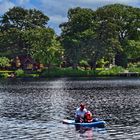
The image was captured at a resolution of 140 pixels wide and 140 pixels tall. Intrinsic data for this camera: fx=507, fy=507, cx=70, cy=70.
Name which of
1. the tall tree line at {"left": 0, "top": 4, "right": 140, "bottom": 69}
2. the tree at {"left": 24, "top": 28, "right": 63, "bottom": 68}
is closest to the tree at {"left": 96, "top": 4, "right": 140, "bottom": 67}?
the tall tree line at {"left": 0, "top": 4, "right": 140, "bottom": 69}

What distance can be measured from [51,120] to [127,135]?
12977 millimetres

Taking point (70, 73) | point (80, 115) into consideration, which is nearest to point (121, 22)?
point (70, 73)

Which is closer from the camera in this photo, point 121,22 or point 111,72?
point 111,72

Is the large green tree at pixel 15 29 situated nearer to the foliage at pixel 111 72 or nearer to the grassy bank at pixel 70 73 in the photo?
the grassy bank at pixel 70 73

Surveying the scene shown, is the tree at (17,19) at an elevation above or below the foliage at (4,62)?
above

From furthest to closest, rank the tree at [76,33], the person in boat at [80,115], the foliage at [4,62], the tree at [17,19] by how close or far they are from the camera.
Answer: the tree at [17,19] → the foliage at [4,62] → the tree at [76,33] → the person in boat at [80,115]

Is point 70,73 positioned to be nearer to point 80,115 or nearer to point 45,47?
point 45,47

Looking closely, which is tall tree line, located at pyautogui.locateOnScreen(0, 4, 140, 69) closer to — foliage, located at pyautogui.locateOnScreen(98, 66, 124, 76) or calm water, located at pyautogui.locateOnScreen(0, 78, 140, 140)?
foliage, located at pyautogui.locateOnScreen(98, 66, 124, 76)

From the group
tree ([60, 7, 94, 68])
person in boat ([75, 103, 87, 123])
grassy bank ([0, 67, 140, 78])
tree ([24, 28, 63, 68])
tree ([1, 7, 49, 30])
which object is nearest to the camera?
person in boat ([75, 103, 87, 123])

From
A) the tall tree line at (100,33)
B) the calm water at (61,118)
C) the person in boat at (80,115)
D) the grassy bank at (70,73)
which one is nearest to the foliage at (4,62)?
the grassy bank at (70,73)

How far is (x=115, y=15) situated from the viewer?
173m

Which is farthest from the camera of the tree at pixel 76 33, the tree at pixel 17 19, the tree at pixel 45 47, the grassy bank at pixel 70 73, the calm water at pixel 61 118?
the tree at pixel 17 19

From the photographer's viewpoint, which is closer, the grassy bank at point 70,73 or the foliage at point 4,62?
the grassy bank at point 70,73

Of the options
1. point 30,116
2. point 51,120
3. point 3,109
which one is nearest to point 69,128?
point 51,120
